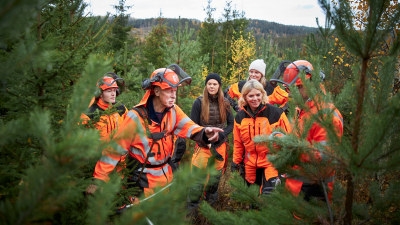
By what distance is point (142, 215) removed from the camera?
35.2 inches

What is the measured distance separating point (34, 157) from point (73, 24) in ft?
4.98

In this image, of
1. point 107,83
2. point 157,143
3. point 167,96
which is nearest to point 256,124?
point 167,96

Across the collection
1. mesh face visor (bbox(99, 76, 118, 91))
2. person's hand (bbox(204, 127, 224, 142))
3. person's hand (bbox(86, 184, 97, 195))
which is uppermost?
mesh face visor (bbox(99, 76, 118, 91))

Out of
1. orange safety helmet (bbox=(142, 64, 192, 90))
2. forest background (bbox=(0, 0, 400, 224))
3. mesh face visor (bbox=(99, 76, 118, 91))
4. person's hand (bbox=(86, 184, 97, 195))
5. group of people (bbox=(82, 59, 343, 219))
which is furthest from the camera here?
mesh face visor (bbox=(99, 76, 118, 91))

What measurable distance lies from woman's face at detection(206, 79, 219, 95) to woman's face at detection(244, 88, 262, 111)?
5.02 feet

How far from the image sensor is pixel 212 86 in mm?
5824

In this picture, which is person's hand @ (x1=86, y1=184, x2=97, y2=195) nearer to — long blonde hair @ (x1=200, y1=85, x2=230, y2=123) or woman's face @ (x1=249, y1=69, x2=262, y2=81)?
long blonde hair @ (x1=200, y1=85, x2=230, y2=123)

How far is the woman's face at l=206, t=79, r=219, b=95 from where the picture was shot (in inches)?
229

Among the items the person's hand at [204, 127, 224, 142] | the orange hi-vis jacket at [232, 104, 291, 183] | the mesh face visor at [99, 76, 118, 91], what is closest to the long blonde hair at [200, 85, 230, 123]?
the orange hi-vis jacket at [232, 104, 291, 183]

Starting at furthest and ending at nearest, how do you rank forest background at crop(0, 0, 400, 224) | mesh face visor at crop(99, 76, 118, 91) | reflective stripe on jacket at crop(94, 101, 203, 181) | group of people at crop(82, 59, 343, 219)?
1. mesh face visor at crop(99, 76, 118, 91)
2. reflective stripe on jacket at crop(94, 101, 203, 181)
3. group of people at crop(82, 59, 343, 219)
4. forest background at crop(0, 0, 400, 224)

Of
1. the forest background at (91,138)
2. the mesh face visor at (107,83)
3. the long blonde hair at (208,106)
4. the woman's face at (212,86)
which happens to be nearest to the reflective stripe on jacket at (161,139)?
the forest background at (91,138)

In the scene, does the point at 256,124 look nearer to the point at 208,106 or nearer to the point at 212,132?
the point at 212,132

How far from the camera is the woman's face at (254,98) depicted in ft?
14.2

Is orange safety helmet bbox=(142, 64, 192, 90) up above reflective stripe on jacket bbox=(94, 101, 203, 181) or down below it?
above
